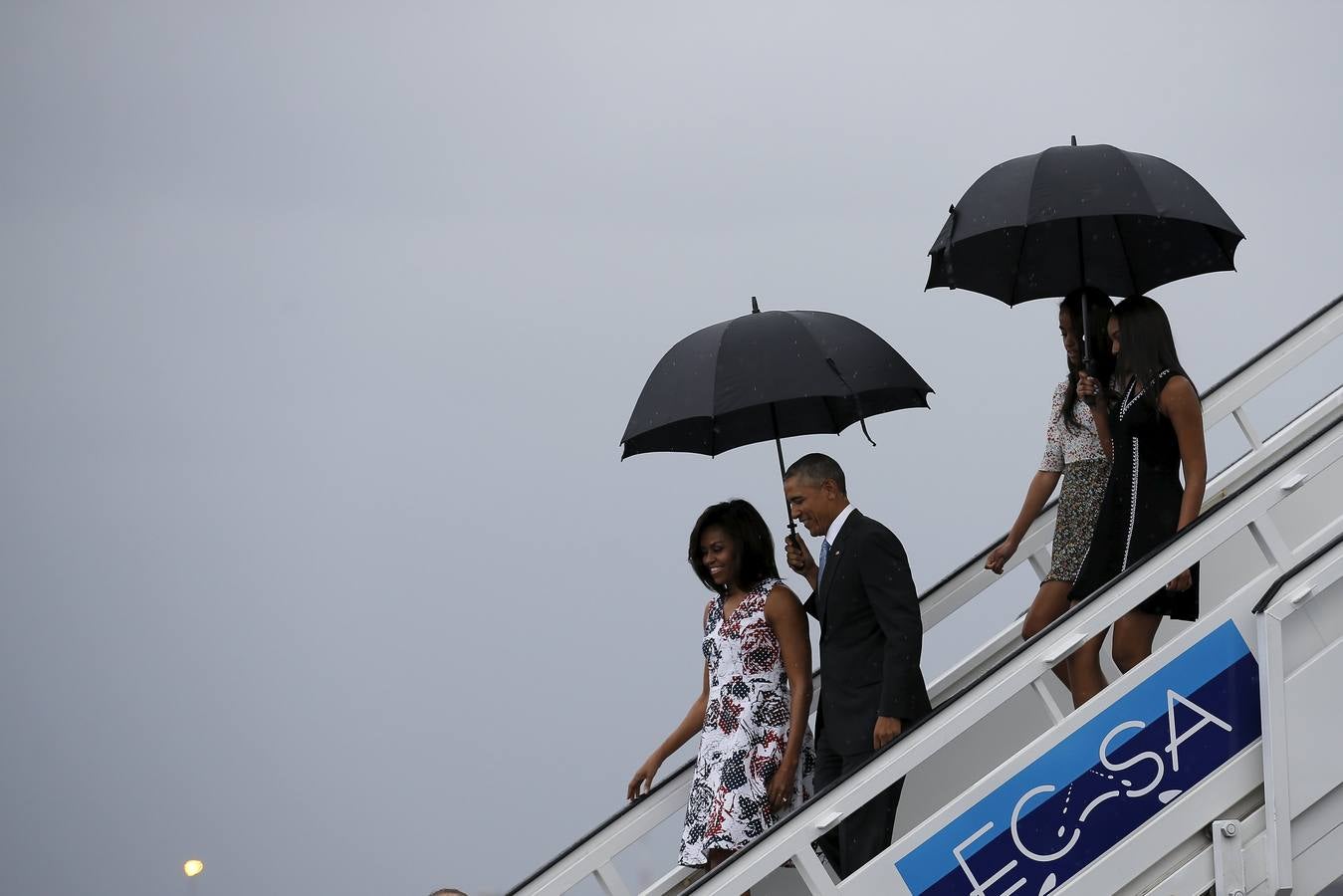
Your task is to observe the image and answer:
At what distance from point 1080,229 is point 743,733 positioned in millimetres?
1582

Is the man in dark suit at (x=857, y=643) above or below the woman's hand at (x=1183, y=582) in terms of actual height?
above

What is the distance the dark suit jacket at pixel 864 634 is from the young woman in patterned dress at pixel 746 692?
0.34 feet

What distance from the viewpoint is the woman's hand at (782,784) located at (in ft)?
11.2

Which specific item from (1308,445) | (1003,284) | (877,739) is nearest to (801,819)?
(877,739)

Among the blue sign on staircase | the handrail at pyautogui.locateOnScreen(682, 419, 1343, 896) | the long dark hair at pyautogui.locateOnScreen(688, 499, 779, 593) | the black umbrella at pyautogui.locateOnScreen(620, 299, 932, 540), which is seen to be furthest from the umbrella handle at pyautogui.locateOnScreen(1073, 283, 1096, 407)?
the long dark hair at pyautogui.locateOnScreen(688, 499, 779, 593)

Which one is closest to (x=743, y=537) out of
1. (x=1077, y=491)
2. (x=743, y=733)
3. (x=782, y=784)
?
(x=743, y=733)

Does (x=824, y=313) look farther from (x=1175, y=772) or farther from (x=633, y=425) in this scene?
(x=1175, y=772)

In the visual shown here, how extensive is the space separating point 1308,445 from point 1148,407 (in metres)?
0.41

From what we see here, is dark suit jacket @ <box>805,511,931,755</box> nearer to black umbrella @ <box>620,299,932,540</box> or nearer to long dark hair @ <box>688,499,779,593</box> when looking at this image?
long dark hair @ <box>688,499,779,593</box>

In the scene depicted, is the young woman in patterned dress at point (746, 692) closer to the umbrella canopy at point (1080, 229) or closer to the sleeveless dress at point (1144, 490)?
the sleeveless dress at point (1144, 490)

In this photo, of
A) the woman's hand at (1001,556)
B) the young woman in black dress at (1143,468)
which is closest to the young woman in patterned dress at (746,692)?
the young woman in black dress at (1143,468)

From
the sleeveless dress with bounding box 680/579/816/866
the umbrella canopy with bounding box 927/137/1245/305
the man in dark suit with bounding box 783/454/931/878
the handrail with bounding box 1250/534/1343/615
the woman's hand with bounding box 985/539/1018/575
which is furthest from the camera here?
the woman's hand with bounding box 985/539/1018/575

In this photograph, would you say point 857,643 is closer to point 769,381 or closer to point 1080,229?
→ point 769,381

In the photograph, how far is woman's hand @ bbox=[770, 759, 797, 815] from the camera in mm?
3428
